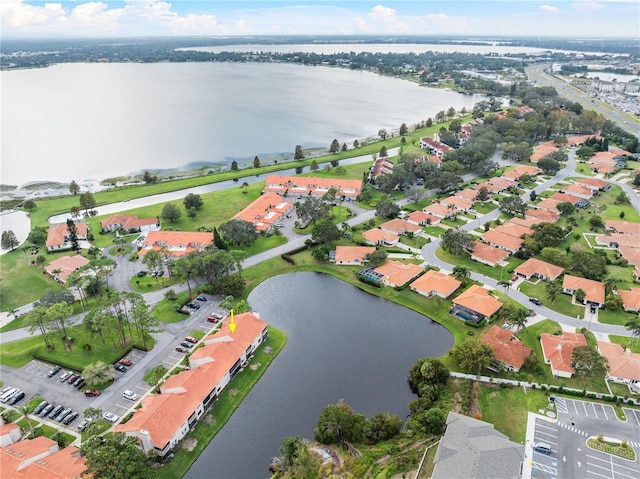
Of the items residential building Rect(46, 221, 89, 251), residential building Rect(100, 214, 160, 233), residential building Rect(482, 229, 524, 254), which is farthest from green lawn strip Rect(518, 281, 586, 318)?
residential building Rect(46, 221, 89, 251)

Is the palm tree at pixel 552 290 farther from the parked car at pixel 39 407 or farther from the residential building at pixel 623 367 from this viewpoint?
the parked car at pixel 39 407

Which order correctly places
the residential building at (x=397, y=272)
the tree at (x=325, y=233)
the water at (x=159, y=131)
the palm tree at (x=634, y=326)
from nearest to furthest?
the palm tree at (x=634, y=326) → the residential building at (x=397, y=272) → the tree at (x=325, y=233) → the water at (x=159, y=131)

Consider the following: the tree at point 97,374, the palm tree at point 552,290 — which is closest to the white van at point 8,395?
the tree at point 97,374

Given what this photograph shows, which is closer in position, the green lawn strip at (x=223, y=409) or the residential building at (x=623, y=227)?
the green lawn strip at (x=223, y=409)

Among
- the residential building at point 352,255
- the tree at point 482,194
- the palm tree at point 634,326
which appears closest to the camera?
the palm tree at point 634,326

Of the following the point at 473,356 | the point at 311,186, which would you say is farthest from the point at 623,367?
the point at 311,186

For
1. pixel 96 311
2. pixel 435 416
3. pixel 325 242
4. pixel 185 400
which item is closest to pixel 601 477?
pixel 435 416

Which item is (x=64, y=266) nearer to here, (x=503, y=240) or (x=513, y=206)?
(x=503, y=240)
